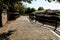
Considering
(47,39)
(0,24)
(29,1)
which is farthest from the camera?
(0,24)

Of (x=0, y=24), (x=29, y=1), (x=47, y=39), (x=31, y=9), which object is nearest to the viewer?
(x=47, y=39)

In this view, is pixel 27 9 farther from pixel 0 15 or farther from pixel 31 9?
pixel 0 15

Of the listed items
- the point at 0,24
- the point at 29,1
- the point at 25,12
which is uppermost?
the point at 29,1

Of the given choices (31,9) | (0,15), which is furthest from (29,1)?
(31,9)

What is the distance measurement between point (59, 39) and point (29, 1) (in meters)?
6.16

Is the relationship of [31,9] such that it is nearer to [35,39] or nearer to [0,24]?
[0,24]

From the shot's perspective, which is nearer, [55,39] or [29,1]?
[55,39]

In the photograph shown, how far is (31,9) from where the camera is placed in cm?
7425

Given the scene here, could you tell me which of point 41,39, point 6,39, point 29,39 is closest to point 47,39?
point 41,39

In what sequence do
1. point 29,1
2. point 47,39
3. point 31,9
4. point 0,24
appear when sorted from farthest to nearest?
point 31,9
point 0,24
point 29,1
point 47,39

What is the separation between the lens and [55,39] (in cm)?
935

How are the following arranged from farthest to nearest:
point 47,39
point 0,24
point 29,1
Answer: point 0,24 → point 29,1 → point 47,39

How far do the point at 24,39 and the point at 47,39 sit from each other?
1.68 metres

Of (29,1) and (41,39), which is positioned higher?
(29,1)
